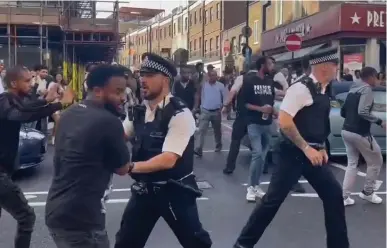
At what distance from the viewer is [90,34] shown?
73.1 feet

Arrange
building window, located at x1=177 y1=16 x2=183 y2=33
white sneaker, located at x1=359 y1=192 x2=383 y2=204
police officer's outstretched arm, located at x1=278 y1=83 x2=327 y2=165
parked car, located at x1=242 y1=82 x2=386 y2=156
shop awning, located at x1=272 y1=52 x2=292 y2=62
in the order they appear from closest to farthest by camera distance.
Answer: police officer's outstretched arm, located at x1=278 y1=83 x2=327 y2=165, white sneaker, located at x1=359 y1=192 x2=383 y2=204, parked car, located at x1=242 y1=82 x2=386 y2=156, shop awning, located at x1=272 y1=52 x2=292 y2=62, building window, located at x1=177 y1=16 x2=183 y2=33

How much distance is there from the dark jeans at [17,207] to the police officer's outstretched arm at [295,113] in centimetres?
221

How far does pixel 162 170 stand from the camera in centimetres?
404

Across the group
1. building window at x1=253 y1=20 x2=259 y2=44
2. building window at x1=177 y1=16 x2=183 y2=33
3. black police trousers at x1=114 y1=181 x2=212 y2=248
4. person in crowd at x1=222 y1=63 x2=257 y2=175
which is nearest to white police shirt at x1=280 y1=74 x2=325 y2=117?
black police trousers at x1=114 y1=181 x2=212 y2=248

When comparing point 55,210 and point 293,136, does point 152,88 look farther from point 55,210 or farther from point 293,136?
point 293,136

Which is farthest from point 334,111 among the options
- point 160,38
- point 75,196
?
point 160,38

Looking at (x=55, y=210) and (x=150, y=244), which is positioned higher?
(x=55, y=210)

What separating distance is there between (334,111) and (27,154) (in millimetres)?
5369

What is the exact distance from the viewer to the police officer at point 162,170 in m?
4.07

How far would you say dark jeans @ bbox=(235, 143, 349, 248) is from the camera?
5316 mm

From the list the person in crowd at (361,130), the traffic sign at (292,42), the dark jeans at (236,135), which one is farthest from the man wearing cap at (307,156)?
the traffic sign at (292,42)

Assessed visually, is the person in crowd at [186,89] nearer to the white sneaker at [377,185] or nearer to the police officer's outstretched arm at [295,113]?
the white sneaker at [377,185]

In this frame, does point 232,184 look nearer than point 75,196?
No

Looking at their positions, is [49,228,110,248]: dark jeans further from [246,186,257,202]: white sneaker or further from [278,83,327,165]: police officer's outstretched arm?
[246,186,257,202]: white sneaker
